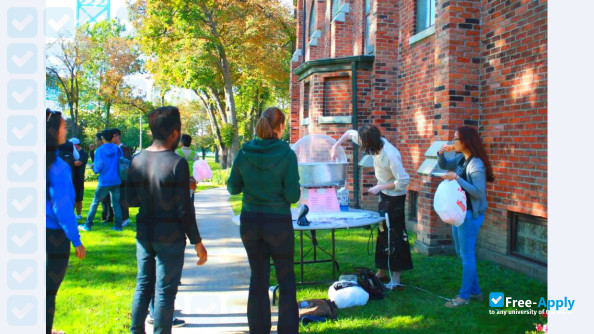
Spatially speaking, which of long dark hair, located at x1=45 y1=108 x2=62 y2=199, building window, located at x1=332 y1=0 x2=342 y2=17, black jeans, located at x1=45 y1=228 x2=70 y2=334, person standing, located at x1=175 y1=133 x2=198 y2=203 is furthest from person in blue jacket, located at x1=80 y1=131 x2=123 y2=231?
building window, located at x1=332 y1=0 x2=342 y2=17

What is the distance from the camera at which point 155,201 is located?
11.6 ft

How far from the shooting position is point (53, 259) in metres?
3.51

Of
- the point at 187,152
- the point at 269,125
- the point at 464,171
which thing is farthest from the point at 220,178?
A: the point at 269,125

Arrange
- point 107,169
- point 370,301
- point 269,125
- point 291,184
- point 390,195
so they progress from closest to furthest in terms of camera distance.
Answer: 1. point 291,184
2. point 269,125
3. point 370,301
4. point 390,195
5. point 107,169

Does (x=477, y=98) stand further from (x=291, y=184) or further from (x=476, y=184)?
(x=291, y=184)

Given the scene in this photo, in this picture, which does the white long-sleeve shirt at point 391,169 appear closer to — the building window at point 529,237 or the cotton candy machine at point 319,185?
the cotton candy machine at point 319,185

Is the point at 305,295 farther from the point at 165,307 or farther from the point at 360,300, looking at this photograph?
the point at 165,307

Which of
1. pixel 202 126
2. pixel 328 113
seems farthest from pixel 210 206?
pixel 202 126

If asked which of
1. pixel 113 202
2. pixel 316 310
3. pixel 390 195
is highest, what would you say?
pixel 390 195

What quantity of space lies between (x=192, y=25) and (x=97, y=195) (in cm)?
1523

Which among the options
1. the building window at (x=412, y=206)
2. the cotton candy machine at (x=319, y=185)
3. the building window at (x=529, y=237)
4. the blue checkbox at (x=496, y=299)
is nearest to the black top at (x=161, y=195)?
the cotton candy machine at (x=319, y=185)

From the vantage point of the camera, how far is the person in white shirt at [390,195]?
18.4 feet

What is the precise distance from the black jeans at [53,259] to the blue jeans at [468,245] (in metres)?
3.93

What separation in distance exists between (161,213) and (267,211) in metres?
0.87
